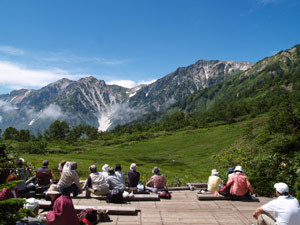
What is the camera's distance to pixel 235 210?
1191cm

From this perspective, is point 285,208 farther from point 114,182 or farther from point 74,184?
point 74,184

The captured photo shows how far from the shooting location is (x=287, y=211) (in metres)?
7.93

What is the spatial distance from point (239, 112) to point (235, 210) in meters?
156

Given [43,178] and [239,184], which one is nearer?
[239,184]

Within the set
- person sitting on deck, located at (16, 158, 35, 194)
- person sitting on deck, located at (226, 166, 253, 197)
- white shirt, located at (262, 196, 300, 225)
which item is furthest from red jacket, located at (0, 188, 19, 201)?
person sitting on deck, located at (226, 166, 253, 197)

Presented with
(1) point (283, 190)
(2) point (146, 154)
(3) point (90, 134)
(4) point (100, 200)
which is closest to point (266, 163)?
(1) point (283, 190)

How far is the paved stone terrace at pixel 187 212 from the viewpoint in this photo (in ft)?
34.1

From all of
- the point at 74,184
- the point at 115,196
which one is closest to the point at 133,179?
the point at 115,196

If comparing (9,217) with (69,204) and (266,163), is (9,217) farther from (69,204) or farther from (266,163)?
(266,163)

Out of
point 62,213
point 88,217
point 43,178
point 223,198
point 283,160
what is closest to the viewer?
point 62,213

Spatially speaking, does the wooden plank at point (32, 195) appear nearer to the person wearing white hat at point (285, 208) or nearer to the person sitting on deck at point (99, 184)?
the person sitting on deck at point (99, 184)

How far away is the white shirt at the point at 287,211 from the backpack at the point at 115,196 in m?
7.41

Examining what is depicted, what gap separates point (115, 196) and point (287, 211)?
7.98m

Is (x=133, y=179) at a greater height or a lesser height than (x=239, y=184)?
lesser
